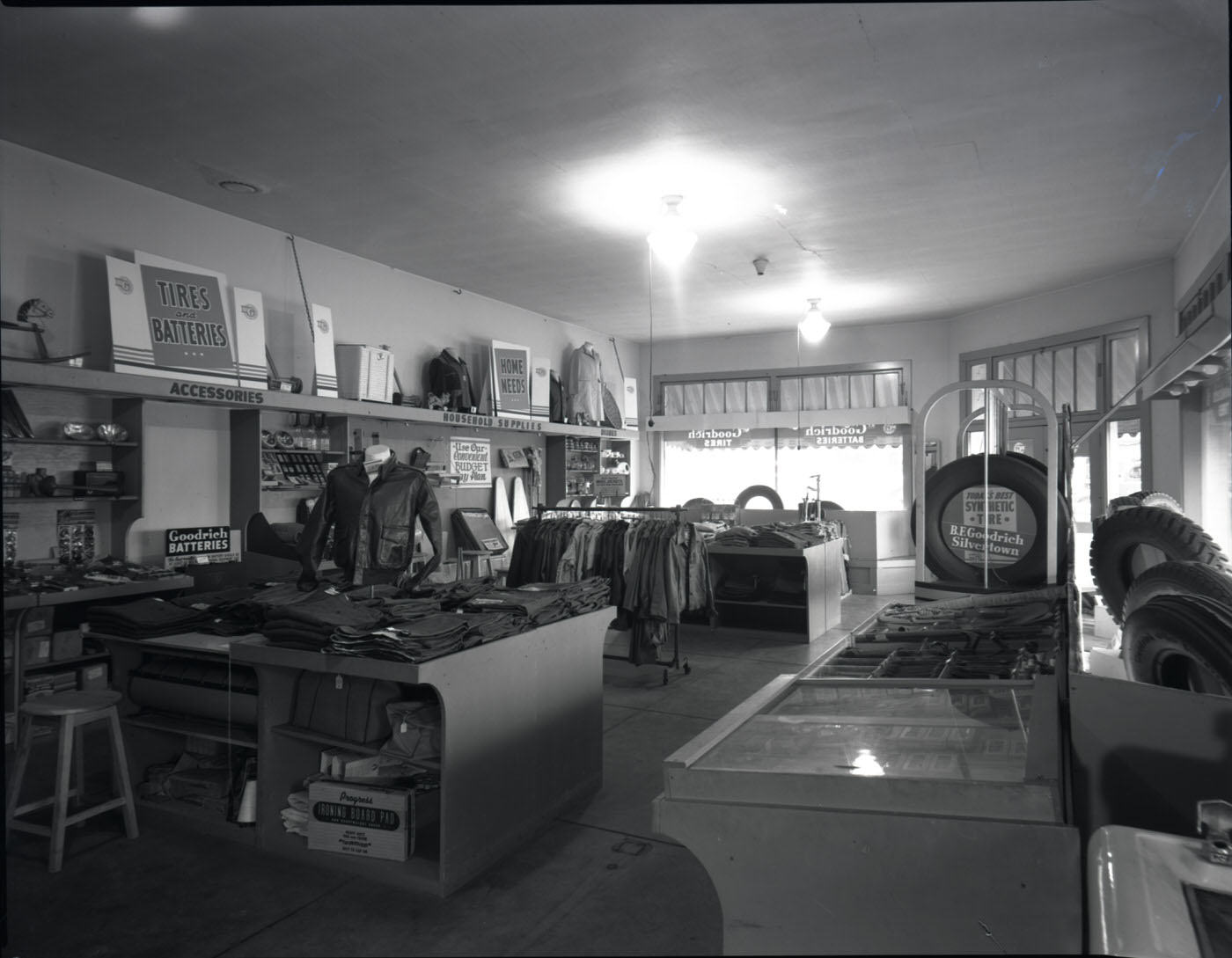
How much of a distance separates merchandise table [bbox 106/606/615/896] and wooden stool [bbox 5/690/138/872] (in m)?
0.19

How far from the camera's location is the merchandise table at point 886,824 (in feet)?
1.93

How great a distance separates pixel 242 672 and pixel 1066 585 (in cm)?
286

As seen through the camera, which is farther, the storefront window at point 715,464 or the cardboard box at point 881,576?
the storefront window at point 715,464

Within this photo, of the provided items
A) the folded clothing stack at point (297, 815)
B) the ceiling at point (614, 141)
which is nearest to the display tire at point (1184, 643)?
the ceiling at point (614, 141)

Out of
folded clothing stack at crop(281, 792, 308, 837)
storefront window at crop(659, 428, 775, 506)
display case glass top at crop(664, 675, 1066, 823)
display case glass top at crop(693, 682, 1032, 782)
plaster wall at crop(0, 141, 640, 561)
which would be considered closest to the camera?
display case glass top at crop(664, 675, 1066, 823)

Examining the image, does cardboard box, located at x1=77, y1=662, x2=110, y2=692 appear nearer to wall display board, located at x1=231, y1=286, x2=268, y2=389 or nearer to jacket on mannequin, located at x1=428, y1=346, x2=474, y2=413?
wall display board, located at x1=231, y1=286, x2=268, y2=389

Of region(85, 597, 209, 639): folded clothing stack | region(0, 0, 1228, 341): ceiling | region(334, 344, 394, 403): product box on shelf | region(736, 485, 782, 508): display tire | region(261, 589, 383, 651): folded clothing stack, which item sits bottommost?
region(85, 597, 209, 639): folded clothing stack

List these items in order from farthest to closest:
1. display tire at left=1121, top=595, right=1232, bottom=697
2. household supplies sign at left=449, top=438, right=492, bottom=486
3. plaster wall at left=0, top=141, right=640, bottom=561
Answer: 1. household supplies sign at left=449, top=438, right=492, bottom=486
2. plaster wall at left=0, top=141, right=640, bottom=561
3. display tire at left=1121, top=595, right=1232, bottom=697

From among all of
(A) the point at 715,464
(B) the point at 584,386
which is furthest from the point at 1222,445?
(A) the point at 715,464

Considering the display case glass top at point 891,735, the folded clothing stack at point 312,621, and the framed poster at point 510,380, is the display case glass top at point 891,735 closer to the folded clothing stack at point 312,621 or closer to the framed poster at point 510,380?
the folded clothing stack at point 312,621

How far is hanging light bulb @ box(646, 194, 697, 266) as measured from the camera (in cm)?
531

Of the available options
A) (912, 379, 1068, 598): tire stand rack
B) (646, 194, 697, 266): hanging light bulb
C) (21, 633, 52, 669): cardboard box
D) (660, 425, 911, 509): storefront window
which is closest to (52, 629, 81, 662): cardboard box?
→ (21, 633, 52, 669): cardboard box

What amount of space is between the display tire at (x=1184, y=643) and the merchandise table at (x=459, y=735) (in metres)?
1.94

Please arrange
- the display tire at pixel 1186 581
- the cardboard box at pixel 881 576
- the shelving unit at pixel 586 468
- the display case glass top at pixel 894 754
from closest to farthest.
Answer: the display case glass top at pixel 894 754, the display tire at pixel 1186 581, the cardboard box at pixel 881 576, the shelving unit at pixel 586 468
